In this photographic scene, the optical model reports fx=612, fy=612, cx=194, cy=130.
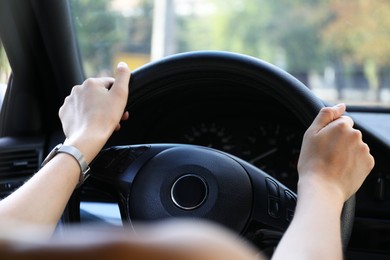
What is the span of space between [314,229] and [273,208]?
1.56 ft

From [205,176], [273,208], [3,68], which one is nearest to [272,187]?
[273,208]

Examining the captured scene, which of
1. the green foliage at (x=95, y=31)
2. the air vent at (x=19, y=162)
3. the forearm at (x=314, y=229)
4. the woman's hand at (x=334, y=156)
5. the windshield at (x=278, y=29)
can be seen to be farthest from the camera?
the windshield at (x=278, y=29)

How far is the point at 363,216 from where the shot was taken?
1861 millimetres

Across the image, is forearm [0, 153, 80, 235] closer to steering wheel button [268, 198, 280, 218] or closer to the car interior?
the car interior

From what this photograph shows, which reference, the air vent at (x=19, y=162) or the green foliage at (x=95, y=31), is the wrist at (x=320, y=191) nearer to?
the air vent at (x=19, y=162)

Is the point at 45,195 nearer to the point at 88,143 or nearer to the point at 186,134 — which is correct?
the point at 88,143

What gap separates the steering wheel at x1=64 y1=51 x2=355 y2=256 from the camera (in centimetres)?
146

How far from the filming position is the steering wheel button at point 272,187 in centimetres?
148

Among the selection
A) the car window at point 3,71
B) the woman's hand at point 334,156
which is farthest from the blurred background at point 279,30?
the woman's hand at point 334,156

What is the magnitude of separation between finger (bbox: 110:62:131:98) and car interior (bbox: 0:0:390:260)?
57mm

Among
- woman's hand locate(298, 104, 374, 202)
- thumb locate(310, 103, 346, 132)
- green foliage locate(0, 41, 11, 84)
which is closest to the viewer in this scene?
woman's hand locate(298, 104, 374, 202)

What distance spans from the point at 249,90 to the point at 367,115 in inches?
31.6

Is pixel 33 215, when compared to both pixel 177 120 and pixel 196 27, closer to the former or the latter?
pixel 177 120

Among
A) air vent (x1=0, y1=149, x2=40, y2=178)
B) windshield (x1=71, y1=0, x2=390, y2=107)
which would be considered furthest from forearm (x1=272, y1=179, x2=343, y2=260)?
windshield (x1=71, y1=0, x2=390, y2=107)
